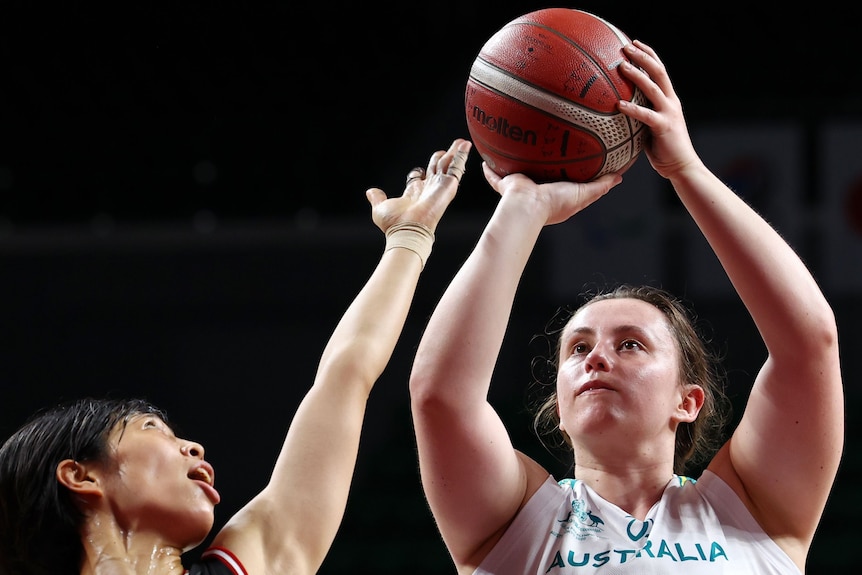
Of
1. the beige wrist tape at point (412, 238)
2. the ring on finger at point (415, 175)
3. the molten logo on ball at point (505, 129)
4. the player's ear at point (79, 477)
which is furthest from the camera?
the ring on finger at point (415, 175)

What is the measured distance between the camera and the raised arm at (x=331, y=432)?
2.01 metres

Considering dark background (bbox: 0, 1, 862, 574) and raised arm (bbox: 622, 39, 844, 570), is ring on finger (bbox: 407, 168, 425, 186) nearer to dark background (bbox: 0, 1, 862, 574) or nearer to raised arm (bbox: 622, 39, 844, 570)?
raised arm (bbox: 622, 39, 844, 570)

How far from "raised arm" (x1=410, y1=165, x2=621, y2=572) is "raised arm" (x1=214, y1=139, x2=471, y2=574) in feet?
0.69

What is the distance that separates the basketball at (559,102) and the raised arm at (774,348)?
6 centimetres

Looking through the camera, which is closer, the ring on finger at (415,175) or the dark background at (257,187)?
the ring on finger at (415,175)

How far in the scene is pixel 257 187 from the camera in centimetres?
796

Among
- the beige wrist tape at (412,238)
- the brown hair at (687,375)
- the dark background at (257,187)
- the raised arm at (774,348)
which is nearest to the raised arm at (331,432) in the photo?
the beige wrist tape at (412,238)

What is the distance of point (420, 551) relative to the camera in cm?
652

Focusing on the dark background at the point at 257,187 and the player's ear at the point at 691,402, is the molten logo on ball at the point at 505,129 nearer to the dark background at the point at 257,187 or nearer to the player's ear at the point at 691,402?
the player's ear at the point at 691,402

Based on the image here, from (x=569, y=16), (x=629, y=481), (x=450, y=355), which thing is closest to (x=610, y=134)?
(x=569, y=16)

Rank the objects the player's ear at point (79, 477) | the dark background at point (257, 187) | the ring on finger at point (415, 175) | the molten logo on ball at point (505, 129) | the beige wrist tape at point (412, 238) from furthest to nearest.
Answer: the dark background at point (257, 187) < the ring on finger at point (415, 175) < the beige wrist tape at point (412, 238) < the molten logo on ball at point (505, 129) < the player's ear at point (79, 477)

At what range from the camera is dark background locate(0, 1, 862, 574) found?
7375mm

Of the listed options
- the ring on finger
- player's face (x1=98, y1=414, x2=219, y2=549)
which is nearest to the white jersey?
player's face (x1=98, y1=414, x2=219, y2=549)

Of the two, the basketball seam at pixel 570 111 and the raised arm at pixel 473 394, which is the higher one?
the basketball seam at pixel 570 111
